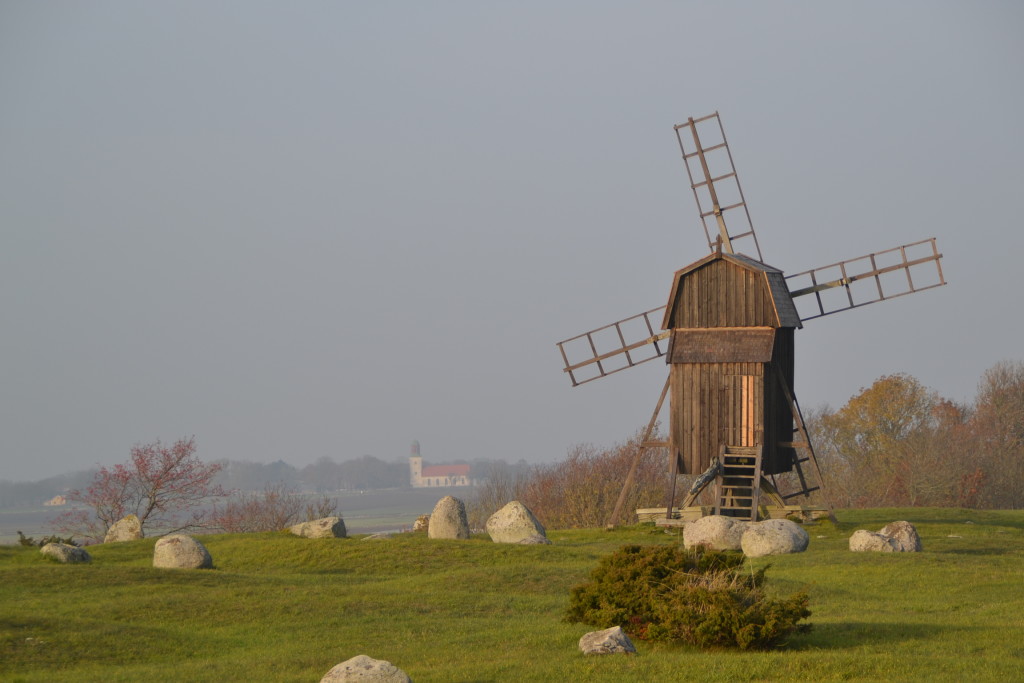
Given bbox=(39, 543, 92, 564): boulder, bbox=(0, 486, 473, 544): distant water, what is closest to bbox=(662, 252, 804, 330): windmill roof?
bbox=(39, 543, 92, 564): boulder

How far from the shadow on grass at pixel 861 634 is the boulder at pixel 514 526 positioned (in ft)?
55.4

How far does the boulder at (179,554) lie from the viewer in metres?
30.2

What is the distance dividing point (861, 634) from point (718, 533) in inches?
502

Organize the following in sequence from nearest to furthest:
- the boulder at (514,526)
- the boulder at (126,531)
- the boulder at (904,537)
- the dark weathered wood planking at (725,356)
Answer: the boulder at (904,537) → the boulder at (514,526) → the dark weathered wood planking at (725,356) → the boulder at (126,531)

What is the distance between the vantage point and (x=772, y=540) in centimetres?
2947

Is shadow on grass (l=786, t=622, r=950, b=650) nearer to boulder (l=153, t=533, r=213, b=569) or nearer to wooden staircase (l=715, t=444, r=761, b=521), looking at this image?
wooden staircase (l=715, t=444, r=761, b=521)

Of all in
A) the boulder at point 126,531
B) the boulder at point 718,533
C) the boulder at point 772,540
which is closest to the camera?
the boulder at point 772,540

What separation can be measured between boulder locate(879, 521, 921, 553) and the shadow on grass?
10.5 meters

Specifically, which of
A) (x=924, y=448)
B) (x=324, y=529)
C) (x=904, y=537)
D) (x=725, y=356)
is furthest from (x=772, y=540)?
Result: (x=924, y=448)

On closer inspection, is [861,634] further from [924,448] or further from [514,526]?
[924,448]

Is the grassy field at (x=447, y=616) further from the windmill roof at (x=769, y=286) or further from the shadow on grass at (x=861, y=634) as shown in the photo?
the windmill roof at (x=769, y=286)

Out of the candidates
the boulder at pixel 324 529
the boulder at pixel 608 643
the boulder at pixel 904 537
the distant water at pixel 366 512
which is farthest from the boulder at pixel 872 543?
the distant water at pixel 366 512

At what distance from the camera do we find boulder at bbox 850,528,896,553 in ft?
94.0

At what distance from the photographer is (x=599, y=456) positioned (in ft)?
231
